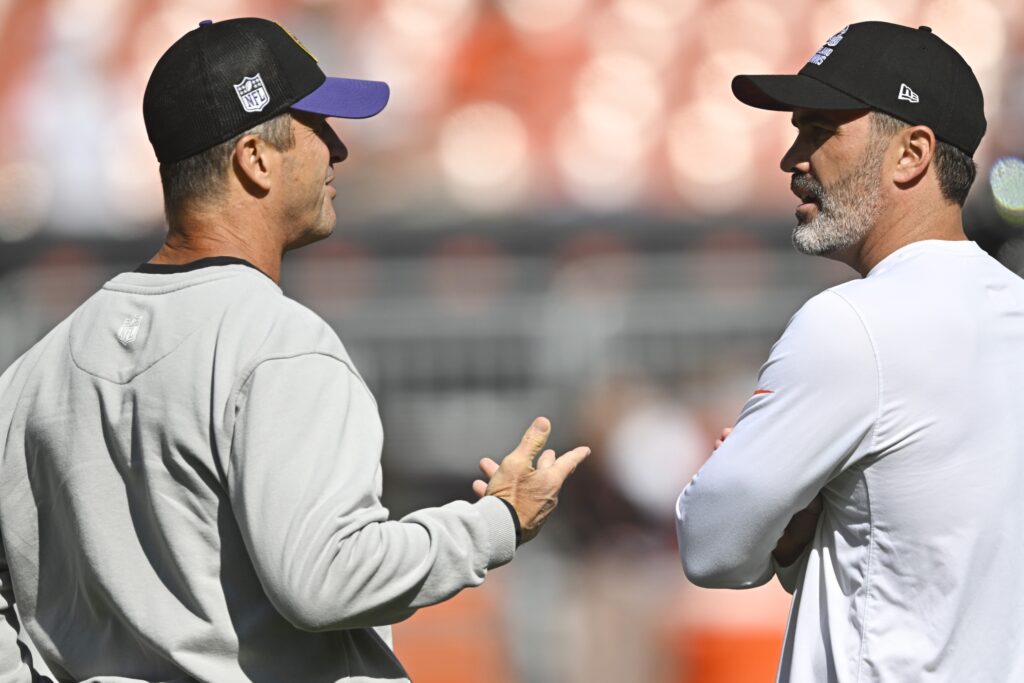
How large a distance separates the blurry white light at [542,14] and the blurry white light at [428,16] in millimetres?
317

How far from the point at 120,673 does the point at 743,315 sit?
557 cm

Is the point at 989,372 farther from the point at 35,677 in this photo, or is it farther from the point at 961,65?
the point at 35,677

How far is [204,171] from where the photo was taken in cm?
217

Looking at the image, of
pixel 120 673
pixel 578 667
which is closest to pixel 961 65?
pixel 120 673

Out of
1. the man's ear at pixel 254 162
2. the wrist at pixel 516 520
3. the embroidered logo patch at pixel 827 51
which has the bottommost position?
the wrist at pixel 516 520

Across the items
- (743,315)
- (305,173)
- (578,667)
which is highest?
(305,173)

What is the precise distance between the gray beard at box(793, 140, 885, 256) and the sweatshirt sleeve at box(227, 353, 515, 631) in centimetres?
87

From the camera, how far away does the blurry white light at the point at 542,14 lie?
9.41 m

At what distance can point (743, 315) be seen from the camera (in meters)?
7.30

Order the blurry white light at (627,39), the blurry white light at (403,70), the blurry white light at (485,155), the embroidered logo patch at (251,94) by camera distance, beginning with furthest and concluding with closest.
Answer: the blurry white light at (627,39), the blurry white light at (403,70), the blurry white light at (485,155), the embroidered logo patch at (251,94)

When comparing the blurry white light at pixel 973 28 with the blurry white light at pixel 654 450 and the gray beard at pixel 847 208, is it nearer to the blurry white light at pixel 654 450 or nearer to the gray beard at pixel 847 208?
the blurry white light at pixel 654 450

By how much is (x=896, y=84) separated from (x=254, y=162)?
1.09 meters

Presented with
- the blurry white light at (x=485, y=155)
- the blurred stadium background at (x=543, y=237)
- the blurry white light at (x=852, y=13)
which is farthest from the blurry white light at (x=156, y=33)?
the blurry white light at (x=852, y=13)

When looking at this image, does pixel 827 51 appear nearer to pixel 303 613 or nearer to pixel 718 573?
pixel 718 573
